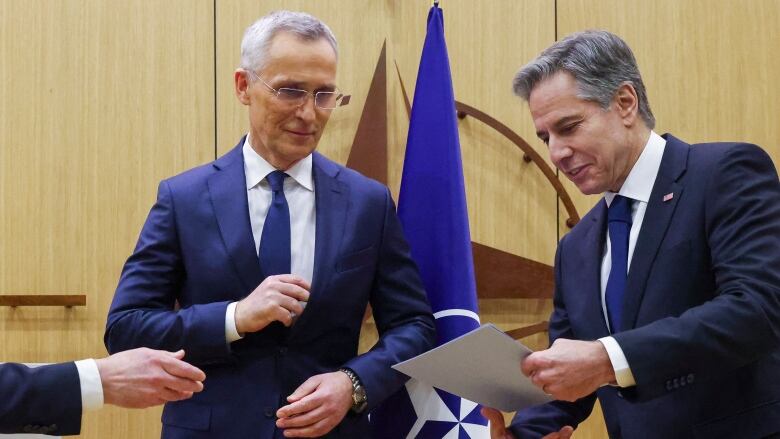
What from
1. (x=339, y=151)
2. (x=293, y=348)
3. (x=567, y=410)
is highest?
(x=339, y=151)

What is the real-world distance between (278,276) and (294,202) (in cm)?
33

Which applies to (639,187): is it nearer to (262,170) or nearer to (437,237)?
(437,237)

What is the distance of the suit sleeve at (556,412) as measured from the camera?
239 centimetres

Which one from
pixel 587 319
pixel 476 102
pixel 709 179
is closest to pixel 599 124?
pixel 709 179

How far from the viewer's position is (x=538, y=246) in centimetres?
404

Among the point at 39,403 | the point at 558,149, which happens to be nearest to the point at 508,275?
the point at 558,149

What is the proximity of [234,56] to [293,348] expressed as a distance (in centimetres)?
192

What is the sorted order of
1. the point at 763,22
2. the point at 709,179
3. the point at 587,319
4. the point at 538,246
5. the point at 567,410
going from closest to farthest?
the point at 709,179 < the point at 587,319 < the point at 567,410 < the point at 538,246 < the point at 763,22

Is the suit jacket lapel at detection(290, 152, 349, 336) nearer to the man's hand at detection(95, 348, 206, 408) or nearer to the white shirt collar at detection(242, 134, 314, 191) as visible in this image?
the white shirt collar at detection(242, 134, 314, 191)

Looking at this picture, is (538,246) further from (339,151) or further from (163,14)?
(163,14)

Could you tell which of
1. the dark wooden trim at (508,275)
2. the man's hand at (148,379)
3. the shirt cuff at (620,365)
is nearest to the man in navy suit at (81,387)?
the man's hand at (148,379)

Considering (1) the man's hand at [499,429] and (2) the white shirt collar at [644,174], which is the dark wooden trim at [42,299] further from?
(2) the white shirt collar at [644,174]

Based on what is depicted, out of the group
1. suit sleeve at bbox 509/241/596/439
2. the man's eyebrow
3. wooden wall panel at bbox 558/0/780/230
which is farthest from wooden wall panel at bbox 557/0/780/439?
the man's eyebrow

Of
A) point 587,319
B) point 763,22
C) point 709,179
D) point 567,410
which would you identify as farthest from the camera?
point 763,22
